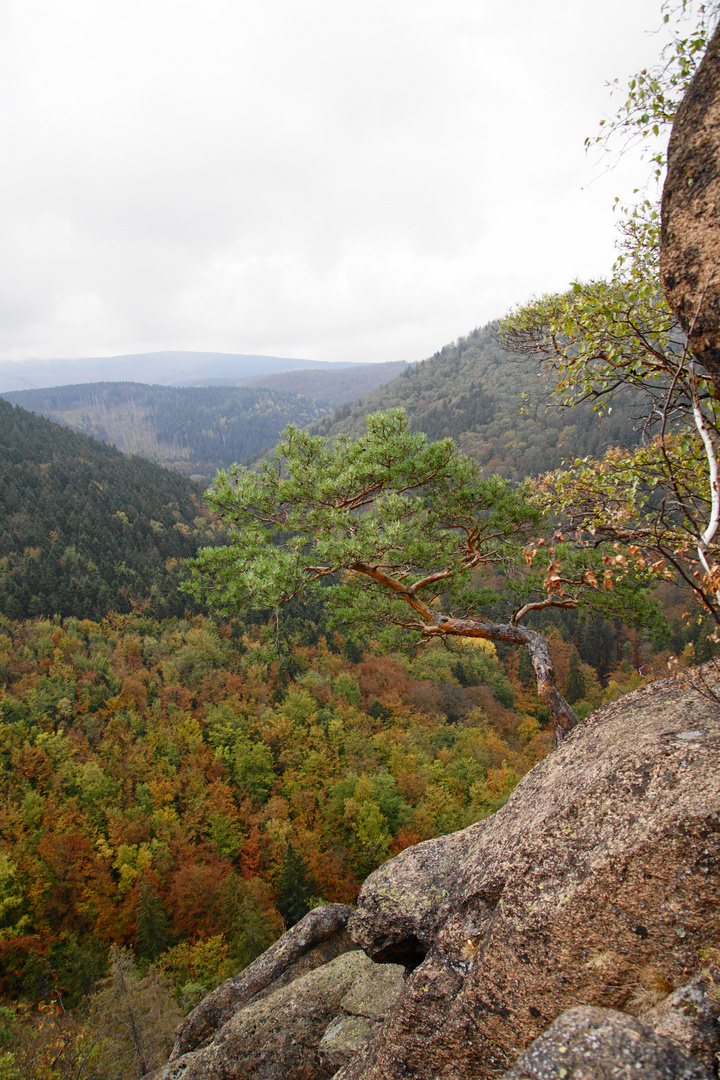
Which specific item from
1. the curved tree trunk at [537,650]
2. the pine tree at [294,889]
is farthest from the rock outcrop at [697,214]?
the pine tree at [294,889]

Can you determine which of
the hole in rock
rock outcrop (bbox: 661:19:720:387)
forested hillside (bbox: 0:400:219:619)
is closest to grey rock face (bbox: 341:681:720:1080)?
the hole in rock

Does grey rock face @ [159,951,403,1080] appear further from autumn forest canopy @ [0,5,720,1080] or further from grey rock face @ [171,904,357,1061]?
autumn forest canopy @ [0,5,720,1080]

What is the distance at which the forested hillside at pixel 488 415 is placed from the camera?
312 ft

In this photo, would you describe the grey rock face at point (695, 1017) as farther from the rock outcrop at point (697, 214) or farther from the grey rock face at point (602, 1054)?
the rock outcrop at point (697, 214)

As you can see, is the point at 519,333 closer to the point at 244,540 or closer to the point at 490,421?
the point at 244,540

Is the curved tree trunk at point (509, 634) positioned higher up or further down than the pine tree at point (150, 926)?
higher up

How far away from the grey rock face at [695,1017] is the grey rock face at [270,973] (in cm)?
884

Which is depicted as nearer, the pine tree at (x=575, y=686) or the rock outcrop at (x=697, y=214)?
the rock outcrop at (x=697, y=214)

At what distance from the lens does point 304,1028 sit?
766 cm

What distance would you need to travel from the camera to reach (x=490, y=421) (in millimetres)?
128625

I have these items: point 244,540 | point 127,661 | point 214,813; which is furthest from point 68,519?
point 244,540

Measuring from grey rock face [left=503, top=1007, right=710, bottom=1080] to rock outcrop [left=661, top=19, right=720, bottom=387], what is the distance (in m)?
4.62

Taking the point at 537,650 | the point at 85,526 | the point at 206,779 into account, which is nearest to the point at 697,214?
the point at 537,650

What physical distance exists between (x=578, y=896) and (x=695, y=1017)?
96 cm
